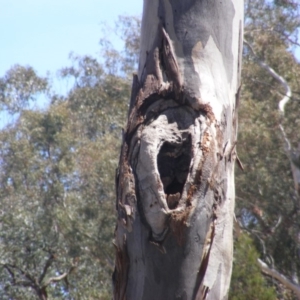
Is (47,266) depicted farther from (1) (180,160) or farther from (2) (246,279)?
(1) (180,160)

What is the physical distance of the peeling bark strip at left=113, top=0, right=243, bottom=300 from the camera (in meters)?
→ 1.59

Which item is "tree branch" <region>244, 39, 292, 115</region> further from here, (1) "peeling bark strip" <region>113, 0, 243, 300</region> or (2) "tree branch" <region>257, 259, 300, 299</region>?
(1) "peeling bark strip" <region>113, 0, 243, 300</region>

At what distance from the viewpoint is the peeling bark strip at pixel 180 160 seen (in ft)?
5.22

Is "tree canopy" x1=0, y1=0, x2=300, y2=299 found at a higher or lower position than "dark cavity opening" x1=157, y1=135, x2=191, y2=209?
higher

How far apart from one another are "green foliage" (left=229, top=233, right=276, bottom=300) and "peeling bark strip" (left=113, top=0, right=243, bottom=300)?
5667 mm

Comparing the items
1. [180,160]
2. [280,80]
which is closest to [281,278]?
[280,80]

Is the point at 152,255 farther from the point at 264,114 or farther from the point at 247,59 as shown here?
the point at 247,59

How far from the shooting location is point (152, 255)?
1.60 meters

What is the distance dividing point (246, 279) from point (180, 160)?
656 centimetres

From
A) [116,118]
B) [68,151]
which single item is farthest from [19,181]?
[116,118]

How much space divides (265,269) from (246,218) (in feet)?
6.70

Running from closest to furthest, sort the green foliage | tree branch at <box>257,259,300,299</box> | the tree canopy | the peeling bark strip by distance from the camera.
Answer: the peeling bark strip → the green foliage → tree branch at <box>257,259,300,299</box> → the tree canopy

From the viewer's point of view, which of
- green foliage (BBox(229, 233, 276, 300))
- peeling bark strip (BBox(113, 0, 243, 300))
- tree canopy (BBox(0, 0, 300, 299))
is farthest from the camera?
tree canopy (BBox(0, 0, 300, 299))

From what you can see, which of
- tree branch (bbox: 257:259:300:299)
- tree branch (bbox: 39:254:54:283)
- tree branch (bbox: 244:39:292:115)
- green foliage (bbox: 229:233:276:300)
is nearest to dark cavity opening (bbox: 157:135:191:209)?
green foliage (bbox: 229:233:276:300)
